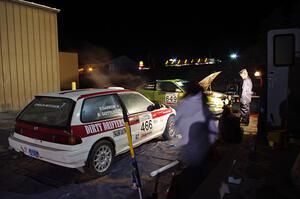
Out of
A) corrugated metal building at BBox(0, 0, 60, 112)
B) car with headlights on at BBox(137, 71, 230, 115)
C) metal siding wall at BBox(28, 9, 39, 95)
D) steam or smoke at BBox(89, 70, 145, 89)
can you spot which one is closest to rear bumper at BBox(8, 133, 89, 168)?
car with headlights on at BBox(137, 71, 230, 115)

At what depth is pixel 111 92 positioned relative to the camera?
5164 mm

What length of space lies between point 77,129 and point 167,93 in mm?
6589

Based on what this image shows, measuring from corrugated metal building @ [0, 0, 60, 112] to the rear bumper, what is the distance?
666 cm

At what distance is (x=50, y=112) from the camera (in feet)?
15.4

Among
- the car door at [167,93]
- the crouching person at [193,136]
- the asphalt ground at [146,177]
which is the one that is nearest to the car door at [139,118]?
the asphalt ground at [146,177]

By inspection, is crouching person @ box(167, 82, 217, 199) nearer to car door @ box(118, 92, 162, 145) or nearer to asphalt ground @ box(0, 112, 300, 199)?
asphalt ground @ box(0, 112, 300, 199)

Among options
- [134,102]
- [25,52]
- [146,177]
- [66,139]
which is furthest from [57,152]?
[25,52]

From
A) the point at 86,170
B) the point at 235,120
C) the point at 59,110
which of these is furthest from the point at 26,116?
the point at 235,120

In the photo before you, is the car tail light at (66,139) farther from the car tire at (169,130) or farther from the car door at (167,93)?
the car door at (167,93)

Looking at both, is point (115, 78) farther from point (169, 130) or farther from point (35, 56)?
point (169, 130)

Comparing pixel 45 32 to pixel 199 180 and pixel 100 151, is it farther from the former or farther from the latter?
pixel 199 180

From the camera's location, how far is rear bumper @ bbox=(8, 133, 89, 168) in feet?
13.5

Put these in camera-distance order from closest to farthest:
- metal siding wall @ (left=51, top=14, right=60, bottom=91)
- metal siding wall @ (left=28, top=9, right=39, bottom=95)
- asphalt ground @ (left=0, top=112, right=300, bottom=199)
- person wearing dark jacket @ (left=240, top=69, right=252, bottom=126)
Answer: asphalt ground @ (left=0, top=112, right=300, bottom=199)
person wearing dark jacket @ (left=240, top=69, right=252, bottom=126)
metal siding wall @ (left=28, top=9, right=39, bottom=95)
metal siding wall @ (left=51, top=14, right=60, bottom=91)

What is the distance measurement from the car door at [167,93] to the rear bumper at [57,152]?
641 centimetres
